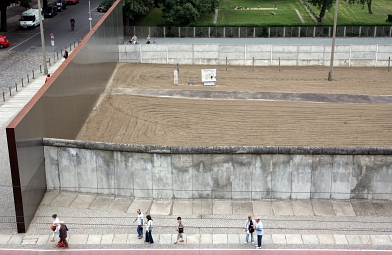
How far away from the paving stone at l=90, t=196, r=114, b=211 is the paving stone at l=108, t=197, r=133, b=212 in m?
0.20

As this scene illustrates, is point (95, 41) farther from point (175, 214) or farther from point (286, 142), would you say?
point (175, 214)

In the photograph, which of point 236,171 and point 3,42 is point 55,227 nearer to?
point 236,171

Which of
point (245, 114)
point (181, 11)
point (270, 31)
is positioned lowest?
point (245, 114)

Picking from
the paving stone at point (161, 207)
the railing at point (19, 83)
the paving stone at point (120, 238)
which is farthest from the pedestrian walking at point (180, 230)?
the railing at point (19, 83)

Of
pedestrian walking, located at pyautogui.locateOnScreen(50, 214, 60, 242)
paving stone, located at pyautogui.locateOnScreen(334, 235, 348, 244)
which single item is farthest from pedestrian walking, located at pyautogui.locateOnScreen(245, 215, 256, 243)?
pedestrian walking, located at pyautogui.locateOnScreen(50, 214, 60, 242)

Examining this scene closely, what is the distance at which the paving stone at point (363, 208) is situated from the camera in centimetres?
2719

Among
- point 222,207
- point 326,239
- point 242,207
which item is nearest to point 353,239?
point 326,239

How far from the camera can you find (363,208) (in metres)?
27.5

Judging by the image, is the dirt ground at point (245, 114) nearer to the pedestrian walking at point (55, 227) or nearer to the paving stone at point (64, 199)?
the paving stone at point (64, 199)

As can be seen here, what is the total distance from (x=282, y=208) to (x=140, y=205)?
22.3 ft

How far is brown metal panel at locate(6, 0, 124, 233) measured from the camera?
25.7 metres

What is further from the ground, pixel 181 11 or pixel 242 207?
pixel 181 11

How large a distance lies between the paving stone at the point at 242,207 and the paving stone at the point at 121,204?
508 cm

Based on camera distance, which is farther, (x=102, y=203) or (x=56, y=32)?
(x=56, y=32)
